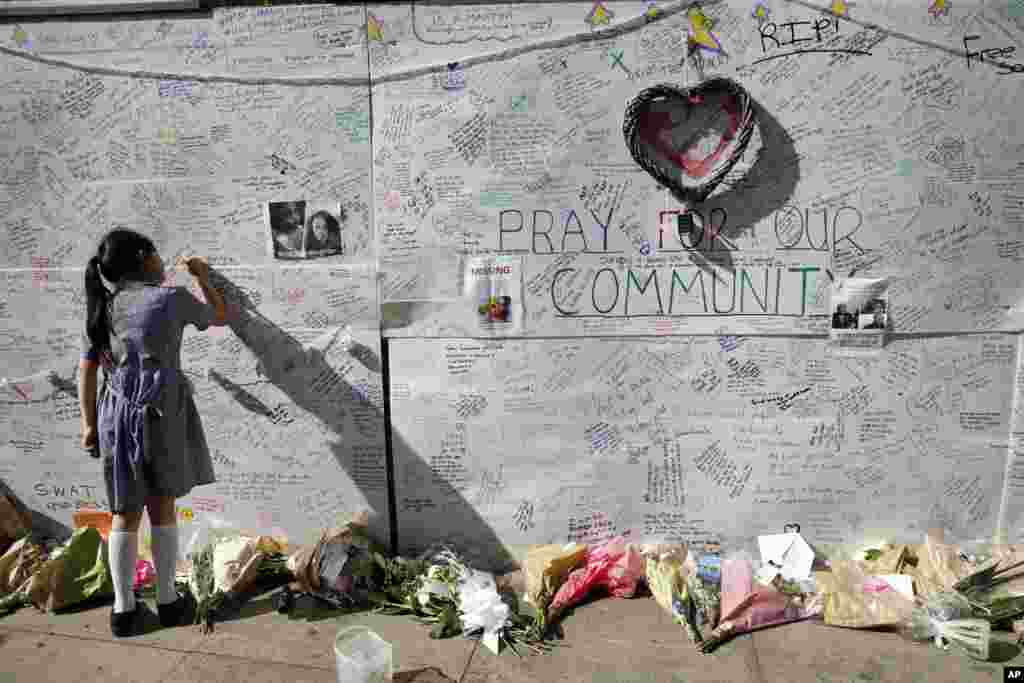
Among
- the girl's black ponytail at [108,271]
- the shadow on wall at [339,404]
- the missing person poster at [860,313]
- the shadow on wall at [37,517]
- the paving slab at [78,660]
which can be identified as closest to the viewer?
the paving slab at [78,660]

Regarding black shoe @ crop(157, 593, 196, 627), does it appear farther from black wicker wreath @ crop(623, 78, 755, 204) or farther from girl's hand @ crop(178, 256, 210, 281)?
black wicker wreath @ crop(623, 78, 755, 204)

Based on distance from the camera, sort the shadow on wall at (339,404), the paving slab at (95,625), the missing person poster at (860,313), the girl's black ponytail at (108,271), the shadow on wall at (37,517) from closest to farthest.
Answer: the girl's black ponytail at (108,271)
the paving slab at (95,625)
the missing person poster at (860,313)
the shadow on wall at (339,404)
the shadow on wall at (37,517)

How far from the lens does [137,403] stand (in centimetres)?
319

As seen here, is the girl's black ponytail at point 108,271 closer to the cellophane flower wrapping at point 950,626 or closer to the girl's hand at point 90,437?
the girl's hand at point 90,437

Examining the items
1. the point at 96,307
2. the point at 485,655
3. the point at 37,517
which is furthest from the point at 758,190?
the point at 37,517

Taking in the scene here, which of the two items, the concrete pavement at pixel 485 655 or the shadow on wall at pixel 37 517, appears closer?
the concrete pavement at pixel 485 655

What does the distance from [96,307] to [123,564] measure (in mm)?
1184

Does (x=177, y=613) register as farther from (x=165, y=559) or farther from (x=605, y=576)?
(x=605, y=576)

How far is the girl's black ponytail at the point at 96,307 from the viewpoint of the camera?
10.7 ft

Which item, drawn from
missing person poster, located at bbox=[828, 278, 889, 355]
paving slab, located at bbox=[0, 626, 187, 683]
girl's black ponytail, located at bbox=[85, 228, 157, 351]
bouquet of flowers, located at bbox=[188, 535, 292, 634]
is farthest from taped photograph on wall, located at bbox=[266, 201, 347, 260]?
missing person poster, located at bbox=[828, 278, 889, 355]

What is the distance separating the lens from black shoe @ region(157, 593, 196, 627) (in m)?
3.42

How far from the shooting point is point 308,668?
3111 millimetres

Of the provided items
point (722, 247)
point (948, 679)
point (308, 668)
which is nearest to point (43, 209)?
point (308, 668)

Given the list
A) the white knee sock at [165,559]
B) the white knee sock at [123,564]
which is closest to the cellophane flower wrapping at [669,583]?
the white knee sock at [165,559]
